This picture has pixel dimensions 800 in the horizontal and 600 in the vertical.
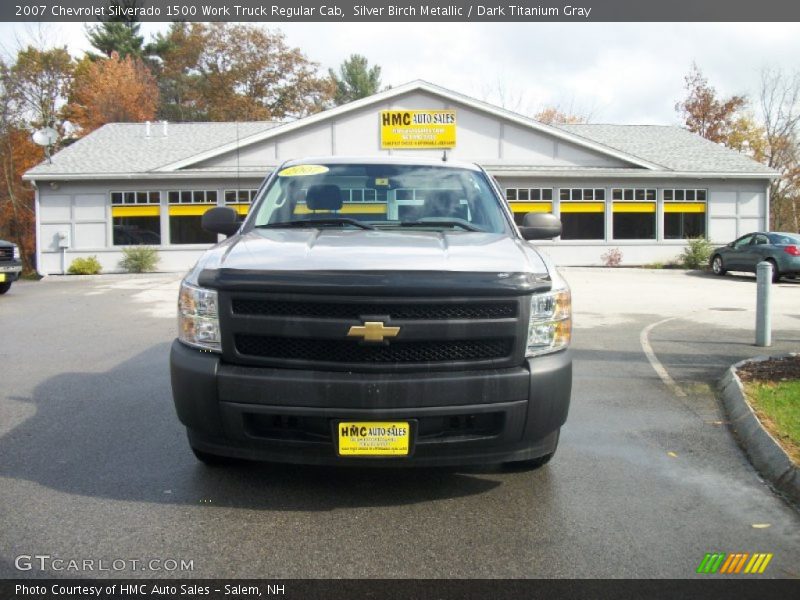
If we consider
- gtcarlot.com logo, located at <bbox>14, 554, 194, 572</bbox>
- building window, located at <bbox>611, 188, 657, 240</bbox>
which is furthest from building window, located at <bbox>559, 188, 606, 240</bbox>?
gtcarlot.com logo, located at <bbox>14, 554, 194, 572</bbox>

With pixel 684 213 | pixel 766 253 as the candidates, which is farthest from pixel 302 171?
pixel 684 213

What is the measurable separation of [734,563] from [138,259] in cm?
2376

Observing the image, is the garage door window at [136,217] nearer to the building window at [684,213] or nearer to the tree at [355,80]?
the building window at [684,213]

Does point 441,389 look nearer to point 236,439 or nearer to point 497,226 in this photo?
point 236,439

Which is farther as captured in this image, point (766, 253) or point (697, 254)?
point (697, 254)

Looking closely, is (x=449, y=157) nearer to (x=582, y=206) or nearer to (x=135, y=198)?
(x=582, y=206)

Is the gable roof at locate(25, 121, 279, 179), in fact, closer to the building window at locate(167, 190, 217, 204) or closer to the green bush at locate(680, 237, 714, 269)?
the building window at locate(167, 190, 217, 204)

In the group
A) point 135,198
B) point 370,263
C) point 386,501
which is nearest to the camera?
point 370,263

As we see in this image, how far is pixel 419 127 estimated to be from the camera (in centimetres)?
2589

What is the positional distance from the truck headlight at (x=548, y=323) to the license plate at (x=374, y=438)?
79cm

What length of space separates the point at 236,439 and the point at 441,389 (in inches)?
43.0

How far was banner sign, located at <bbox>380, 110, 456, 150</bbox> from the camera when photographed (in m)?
25.8

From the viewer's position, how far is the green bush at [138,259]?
24844mm

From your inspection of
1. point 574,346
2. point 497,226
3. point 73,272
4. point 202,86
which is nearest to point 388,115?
point 73,272
